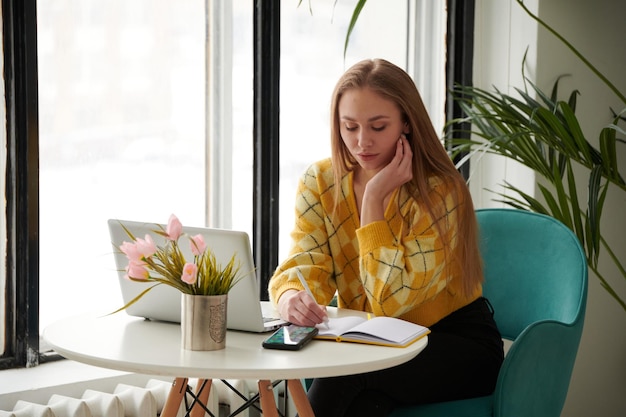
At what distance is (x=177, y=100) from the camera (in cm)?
248

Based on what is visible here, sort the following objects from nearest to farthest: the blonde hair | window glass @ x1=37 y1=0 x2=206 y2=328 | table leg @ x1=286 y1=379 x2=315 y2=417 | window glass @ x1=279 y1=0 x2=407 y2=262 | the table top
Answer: the table top
table leg @ x1=286 y1=379 x2=315 y2=417
the blonde hair
window glass @ x1=37 y1=0 x2=206 y2=328
window glass @ x1=279 y1=0 x2=407 y2=262

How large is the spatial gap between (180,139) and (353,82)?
78cm

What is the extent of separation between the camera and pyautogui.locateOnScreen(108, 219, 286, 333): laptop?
1518 millimetres

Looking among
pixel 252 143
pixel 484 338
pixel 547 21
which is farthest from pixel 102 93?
pixel 547 21

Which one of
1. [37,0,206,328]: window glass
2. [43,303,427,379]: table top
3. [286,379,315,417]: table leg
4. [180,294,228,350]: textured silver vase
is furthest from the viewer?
[37,0,206,328]: window glass

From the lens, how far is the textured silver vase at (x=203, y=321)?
1.45 m

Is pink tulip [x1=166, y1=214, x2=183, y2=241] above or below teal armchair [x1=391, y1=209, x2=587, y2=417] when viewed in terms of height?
above

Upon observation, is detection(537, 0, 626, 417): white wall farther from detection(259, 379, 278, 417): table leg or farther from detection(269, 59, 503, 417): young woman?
detection(259, 379, 278, 417): table leg

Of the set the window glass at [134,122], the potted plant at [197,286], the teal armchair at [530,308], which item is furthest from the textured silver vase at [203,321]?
the window glass at [134,122]

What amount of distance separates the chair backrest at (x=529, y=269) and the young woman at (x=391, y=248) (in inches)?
7.4

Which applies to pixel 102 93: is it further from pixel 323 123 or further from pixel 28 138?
pixel 323 123

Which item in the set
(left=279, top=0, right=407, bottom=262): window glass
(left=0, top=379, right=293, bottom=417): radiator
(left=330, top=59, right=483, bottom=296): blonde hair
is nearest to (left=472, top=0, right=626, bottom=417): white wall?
(left=279, top=0, right=407, bottom=262): window glass

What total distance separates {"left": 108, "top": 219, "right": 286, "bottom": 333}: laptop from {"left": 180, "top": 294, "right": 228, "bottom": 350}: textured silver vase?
0.09 metres

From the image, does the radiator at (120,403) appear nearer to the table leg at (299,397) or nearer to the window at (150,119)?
the window at (150,119)
